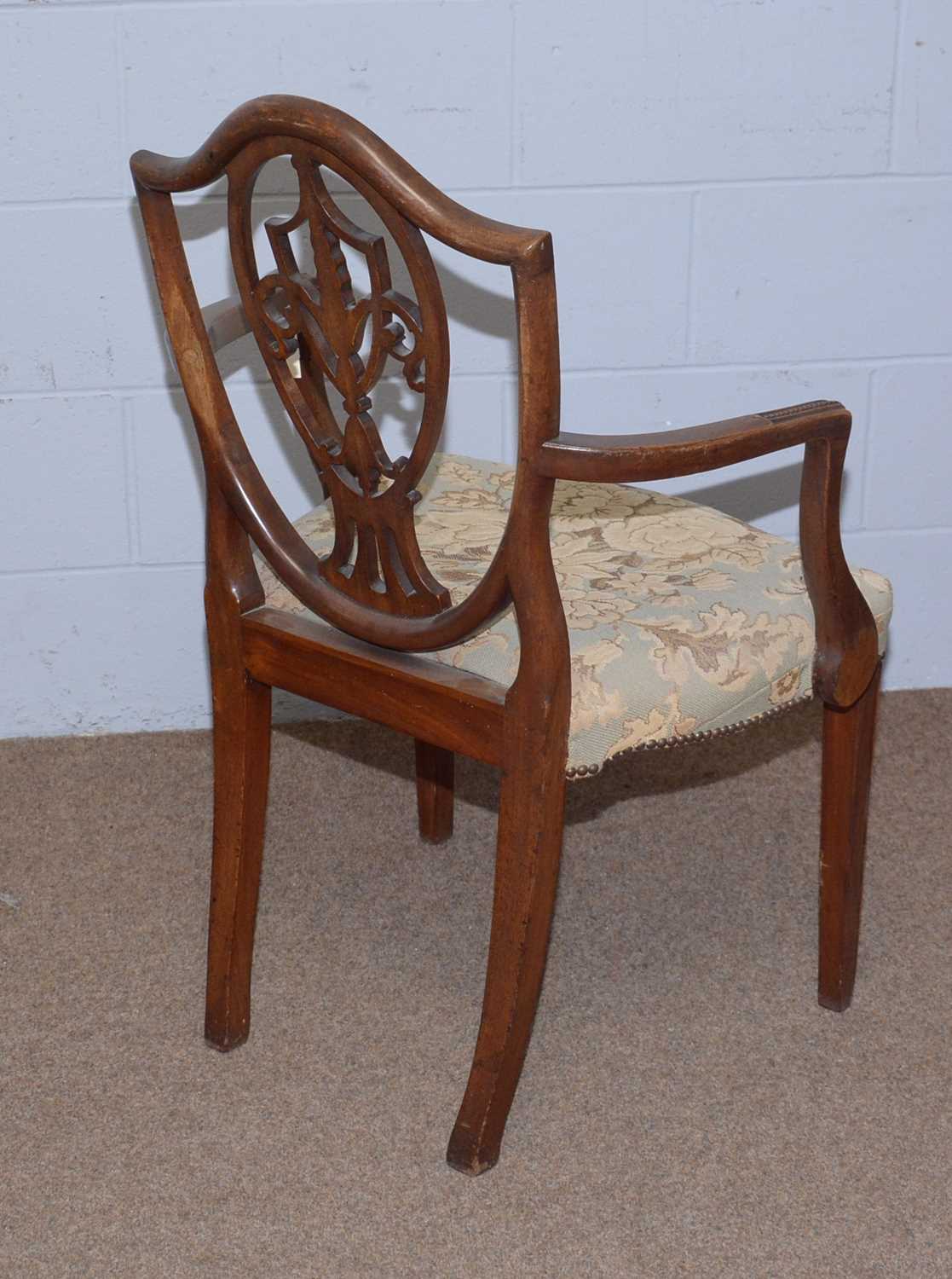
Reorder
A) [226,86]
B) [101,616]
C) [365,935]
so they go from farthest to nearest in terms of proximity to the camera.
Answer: [101,616], [226,86], [365,935]

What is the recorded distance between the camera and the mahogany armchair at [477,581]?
1248mm

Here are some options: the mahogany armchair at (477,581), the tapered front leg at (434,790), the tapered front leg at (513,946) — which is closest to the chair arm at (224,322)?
the mahogany armchair at (477,581)

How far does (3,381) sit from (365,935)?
0.93 meters

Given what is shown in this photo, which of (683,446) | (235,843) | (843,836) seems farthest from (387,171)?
(843,836)

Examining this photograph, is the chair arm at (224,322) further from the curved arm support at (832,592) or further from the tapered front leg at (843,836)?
the tapered front leg at (843,836)

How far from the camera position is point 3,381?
7.20 ft

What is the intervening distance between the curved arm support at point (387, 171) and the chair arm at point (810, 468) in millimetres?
165

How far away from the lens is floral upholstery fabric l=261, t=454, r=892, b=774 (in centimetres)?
142

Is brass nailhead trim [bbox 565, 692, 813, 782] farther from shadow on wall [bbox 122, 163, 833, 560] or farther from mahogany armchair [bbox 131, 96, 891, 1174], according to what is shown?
shadow on wall [bbox 122, 163, 833, 560]

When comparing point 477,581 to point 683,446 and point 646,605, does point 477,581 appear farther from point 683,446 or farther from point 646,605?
point 683,446

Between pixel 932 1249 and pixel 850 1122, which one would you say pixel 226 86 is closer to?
pixel 850 1122

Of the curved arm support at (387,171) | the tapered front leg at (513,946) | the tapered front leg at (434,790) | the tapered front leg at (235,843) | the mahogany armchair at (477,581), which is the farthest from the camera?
the tapered front leg at (434,790)

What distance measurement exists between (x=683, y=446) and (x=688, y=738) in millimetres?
316

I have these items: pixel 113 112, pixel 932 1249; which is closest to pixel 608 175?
pixel 113 112
